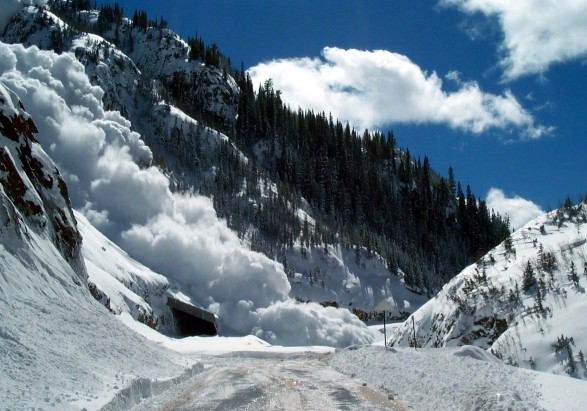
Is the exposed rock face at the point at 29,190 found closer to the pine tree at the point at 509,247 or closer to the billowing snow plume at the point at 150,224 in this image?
the pine tree at the point at 509,247

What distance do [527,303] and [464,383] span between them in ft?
24.9

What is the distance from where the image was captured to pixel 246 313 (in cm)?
4959

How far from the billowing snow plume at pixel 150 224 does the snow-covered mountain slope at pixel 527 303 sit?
23.3 meters

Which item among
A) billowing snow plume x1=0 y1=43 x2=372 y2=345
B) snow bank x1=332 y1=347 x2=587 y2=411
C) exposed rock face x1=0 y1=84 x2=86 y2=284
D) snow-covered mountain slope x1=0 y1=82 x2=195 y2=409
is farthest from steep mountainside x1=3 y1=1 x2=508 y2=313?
snow bank x1=332 y1=347 x2=587 y2=411

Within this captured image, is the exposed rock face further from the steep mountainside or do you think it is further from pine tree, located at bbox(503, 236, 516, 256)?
the steep mountainside

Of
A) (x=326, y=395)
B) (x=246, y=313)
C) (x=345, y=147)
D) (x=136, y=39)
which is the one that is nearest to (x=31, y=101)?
(x=246, y=313)

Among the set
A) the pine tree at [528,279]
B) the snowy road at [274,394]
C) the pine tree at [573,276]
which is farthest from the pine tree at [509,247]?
the snowy road at [274,394]

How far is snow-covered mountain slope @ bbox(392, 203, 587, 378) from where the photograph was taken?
15.2m

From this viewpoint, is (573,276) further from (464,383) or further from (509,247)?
(464,383)

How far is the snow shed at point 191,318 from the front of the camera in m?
42.8

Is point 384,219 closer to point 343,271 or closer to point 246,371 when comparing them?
point 343,271

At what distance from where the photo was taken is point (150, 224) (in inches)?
2024

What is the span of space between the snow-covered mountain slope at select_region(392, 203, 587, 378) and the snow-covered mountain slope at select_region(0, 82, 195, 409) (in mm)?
10324

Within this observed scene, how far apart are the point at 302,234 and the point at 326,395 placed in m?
59.6
